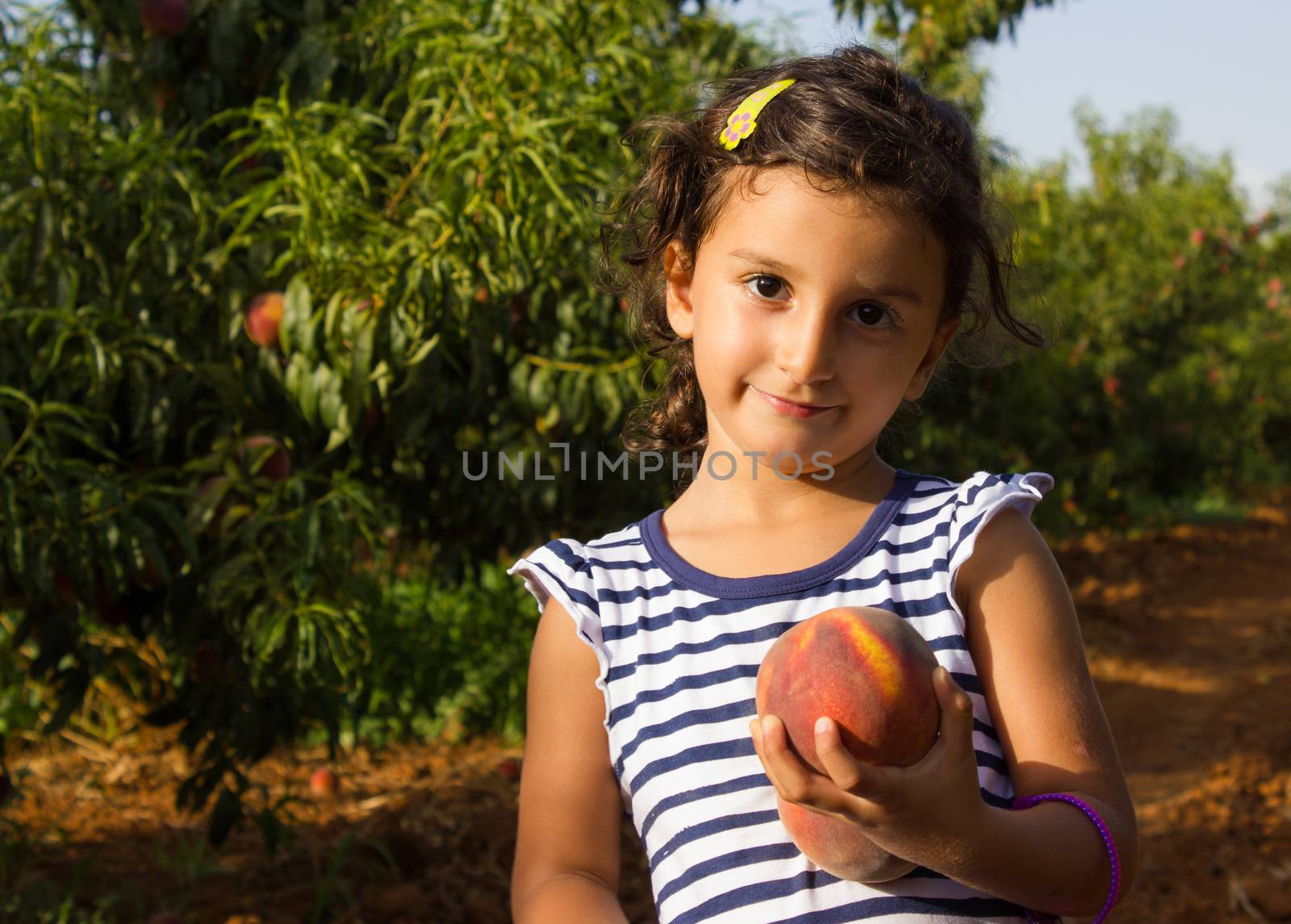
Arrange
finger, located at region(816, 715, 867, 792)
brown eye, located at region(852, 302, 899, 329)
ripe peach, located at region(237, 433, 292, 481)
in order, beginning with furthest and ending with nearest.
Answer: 1. ripe peach, located at region(237, 433, 292, 481)
2. brown eye, located at region(852, 302, 899, 329)
3. finger, located at region(816, 715, 867, 792)

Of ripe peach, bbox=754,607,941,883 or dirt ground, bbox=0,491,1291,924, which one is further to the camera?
dirt ground, bbox=0,491,1291,924

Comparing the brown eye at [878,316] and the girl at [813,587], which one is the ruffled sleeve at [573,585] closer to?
the girl at [813,587]

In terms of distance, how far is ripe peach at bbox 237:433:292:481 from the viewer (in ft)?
7.38

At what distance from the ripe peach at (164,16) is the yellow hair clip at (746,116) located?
66.1 inches

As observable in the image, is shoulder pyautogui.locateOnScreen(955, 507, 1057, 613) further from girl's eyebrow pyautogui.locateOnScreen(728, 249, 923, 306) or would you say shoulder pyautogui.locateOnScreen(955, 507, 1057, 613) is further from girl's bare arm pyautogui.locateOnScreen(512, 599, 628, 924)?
girl's bare arm pyautogui.locateOnScreen(512, 599, 628, 924)

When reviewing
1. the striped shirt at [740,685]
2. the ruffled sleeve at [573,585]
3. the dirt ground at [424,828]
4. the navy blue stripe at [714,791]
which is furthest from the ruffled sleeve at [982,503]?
the dirt ground at [424,828]

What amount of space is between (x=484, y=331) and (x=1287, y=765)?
2.95 meters

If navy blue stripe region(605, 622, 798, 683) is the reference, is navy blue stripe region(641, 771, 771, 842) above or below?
below

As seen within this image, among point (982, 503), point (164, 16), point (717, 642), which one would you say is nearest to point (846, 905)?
point (717, 642)

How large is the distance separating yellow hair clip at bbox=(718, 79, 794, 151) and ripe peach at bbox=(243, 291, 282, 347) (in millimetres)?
1255

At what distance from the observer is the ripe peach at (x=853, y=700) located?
908 millimetres

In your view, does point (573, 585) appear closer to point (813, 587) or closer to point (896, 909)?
point (813, 587)

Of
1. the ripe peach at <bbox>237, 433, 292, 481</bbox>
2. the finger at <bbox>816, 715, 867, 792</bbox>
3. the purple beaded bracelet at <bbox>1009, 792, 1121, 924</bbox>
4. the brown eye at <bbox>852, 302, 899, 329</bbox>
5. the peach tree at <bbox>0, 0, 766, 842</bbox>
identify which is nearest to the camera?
the finger at <bbox>816, 715, 867, 792</bbox>

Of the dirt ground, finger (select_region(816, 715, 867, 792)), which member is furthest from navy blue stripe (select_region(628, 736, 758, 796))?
the dirt ground
